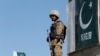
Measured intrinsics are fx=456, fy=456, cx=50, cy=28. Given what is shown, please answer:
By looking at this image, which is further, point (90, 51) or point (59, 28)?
point (90, 51)

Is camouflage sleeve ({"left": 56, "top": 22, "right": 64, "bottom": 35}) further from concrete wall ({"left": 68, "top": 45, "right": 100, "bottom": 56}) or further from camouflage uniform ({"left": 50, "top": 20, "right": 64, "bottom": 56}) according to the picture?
concrete wall ({"left": 68, "top": 45, "right": 100, "bottom": 56})

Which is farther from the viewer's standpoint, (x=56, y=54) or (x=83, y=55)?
(x=83, y=55)

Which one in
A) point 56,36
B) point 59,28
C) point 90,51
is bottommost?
point 90,51

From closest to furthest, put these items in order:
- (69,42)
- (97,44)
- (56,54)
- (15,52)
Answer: (56,54) < (97,44) < (69,42) < (15,52)

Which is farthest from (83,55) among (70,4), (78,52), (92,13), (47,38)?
(47,38)

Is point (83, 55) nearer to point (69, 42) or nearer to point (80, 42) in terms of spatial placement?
point (80, 42)

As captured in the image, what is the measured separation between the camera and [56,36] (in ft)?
63.4

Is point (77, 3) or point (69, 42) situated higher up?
point (77, 3)

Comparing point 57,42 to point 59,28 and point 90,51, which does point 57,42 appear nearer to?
point 59,28

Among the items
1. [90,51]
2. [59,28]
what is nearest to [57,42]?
[59,28]

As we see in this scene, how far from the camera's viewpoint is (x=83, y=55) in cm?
2506

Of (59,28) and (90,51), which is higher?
(59,28)

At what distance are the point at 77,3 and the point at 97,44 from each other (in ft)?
12.6

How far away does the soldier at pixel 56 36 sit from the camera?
1927cm
